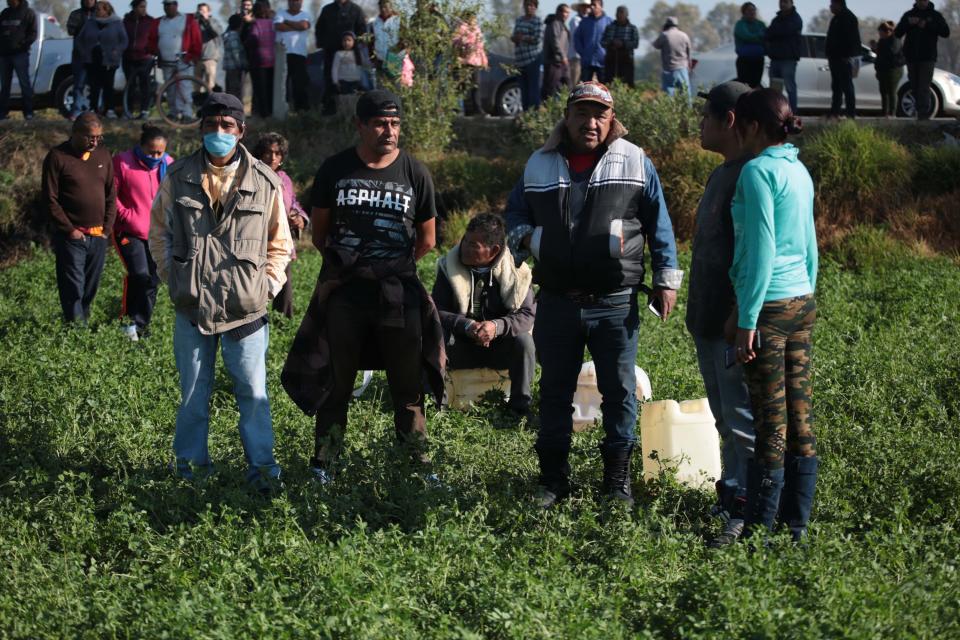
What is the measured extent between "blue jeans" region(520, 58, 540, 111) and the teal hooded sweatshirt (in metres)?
12.7

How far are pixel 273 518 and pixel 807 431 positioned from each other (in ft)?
8.15

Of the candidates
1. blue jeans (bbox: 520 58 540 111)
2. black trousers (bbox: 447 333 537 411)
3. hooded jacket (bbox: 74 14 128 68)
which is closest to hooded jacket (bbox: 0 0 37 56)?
hooded jacket (bbox: 74 14 128 68)

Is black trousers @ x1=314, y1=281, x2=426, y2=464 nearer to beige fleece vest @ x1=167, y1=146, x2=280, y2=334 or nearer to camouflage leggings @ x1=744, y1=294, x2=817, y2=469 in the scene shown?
beige fleece vest @ x1=167, y1=146, x2=280, y2=334

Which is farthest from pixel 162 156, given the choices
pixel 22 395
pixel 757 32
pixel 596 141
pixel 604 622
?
pixel 757 32

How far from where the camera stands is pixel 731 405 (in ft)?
18.9

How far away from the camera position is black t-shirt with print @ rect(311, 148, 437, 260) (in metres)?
6.25

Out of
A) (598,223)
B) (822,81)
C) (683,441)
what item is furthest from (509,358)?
(822,81)

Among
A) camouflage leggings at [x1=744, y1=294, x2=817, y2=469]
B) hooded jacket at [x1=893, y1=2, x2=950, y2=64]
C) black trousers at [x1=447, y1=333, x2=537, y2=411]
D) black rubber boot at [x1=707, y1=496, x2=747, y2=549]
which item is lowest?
black rubber boot at [x1=707, y1=496, x2=747, y2=549]

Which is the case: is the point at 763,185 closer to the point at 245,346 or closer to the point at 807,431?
the point at 807,431

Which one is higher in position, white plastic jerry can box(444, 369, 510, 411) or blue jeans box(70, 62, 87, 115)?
blue jeans box(70, 62, 87, 115)

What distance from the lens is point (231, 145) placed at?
6340mm

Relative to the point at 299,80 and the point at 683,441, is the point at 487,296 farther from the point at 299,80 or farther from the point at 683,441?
the point at 299,80

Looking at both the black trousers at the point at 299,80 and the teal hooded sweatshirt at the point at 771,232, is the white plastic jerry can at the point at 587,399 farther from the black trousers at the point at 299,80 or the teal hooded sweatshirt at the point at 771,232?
the black trousers at the point at 299,80

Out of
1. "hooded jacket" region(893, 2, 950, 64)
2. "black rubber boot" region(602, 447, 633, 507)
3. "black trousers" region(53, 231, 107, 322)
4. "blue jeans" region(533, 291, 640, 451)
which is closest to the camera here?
"blue jeans" region(533, 291, 640, 451)
